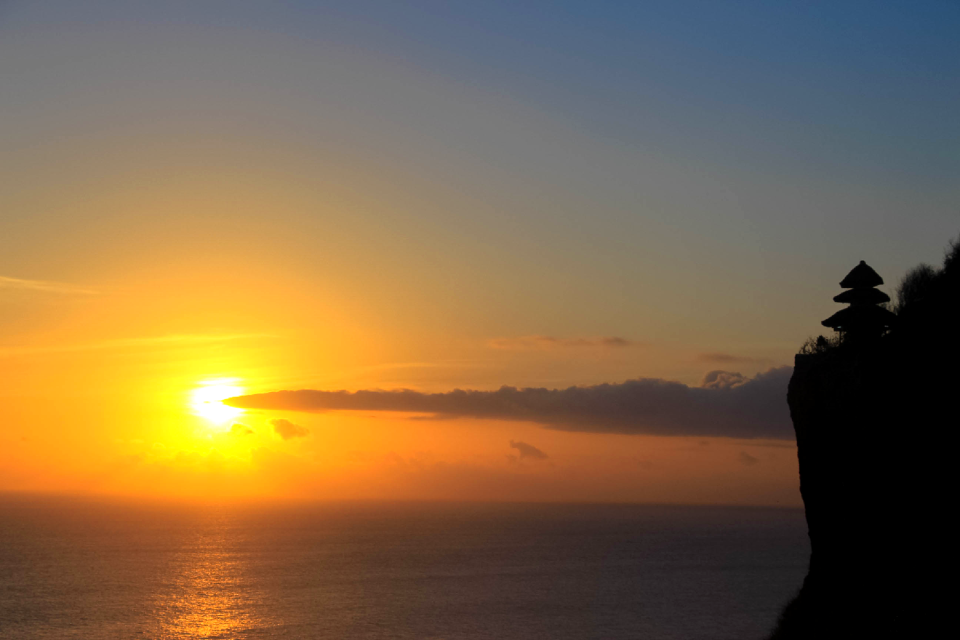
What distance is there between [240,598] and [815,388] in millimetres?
85048

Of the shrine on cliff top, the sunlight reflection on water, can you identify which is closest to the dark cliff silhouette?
the shrine on cliff top

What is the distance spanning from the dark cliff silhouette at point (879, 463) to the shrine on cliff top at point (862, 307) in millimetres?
36

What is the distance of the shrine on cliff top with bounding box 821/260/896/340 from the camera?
2762 centimetres

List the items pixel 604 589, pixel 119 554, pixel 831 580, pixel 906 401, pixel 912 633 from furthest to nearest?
pixel 119 554, pixel 604 589, pixel 831 580, pixel 906 401, pixel 912 633

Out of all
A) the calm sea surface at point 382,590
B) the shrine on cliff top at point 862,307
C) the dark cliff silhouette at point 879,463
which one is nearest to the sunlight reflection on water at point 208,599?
the calm sea surface at point 382,590

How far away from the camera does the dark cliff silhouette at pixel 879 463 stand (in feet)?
74.7

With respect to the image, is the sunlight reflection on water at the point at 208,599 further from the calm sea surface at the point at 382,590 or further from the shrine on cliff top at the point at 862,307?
the shrine on cliff top at the point at 862,307

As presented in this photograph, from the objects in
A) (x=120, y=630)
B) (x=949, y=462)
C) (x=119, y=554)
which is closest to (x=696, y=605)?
(x=120, y=630)

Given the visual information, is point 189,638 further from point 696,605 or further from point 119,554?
point 119,554

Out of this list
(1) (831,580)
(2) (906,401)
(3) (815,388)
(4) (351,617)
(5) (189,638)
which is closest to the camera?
(2) (906,401)

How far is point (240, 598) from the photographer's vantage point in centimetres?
9594

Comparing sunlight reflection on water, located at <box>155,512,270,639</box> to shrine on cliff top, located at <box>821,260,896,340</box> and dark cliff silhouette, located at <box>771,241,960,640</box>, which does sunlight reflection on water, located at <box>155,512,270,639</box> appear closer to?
dark cliff silhouette, located at <box>771,241,960,640</box>

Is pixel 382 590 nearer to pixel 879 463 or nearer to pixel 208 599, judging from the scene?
pixel 208 599

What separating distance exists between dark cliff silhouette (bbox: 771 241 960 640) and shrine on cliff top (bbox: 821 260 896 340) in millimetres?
36
